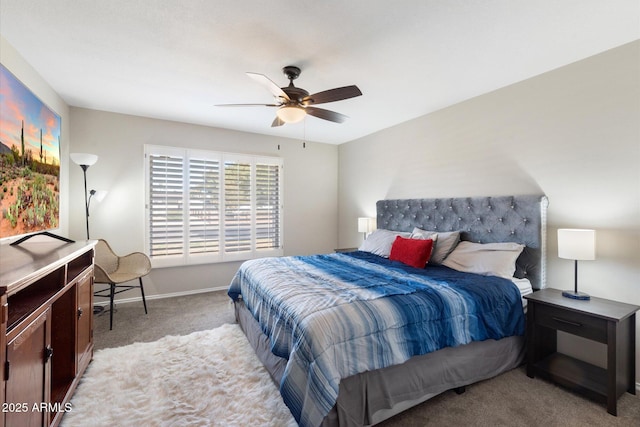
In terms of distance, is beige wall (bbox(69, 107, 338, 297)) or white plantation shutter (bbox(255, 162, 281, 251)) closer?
beige wall (bbox(69, 107, 338, 297))

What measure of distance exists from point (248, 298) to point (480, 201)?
2.60 m

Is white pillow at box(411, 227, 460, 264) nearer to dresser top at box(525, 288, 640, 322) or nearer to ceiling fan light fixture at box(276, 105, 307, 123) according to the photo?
dresser top at box(525, 288, 640, 322)

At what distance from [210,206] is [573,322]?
429 cm

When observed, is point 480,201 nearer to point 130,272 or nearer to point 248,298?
point 248,298

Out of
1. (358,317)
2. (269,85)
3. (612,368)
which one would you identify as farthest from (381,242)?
(269,85)

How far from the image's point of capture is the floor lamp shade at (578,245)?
214cm

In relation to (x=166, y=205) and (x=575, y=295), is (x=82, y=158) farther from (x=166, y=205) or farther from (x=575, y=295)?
(x=575, y=295)

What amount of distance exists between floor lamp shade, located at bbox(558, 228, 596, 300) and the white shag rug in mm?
2322

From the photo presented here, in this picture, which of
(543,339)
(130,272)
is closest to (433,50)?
(543,339)

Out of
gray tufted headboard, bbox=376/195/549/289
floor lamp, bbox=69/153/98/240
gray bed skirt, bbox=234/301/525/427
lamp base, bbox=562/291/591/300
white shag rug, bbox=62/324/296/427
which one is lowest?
→ white shag rug, bbox=62/324/296/427

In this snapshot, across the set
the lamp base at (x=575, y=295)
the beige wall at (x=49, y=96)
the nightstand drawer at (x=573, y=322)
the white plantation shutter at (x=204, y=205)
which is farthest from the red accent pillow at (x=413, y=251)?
the beige wall at (x=49, y=96)

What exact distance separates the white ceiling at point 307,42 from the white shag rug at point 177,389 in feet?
8.44

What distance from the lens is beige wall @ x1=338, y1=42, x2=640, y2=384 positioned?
2191 millimetres

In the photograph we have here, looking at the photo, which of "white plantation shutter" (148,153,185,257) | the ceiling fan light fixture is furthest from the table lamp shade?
"white plantation shutter" (148,153,185,257)
